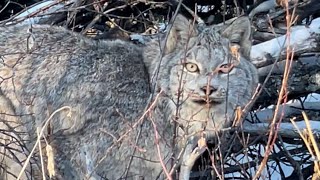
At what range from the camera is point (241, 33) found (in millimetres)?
5406

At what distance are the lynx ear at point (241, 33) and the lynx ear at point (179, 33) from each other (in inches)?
10.3

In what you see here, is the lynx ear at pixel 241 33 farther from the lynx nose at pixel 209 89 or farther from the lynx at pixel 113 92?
the lynx nose at pixel 209 89

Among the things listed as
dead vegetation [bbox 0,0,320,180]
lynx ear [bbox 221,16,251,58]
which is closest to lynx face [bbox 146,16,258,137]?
lynx ear [bbox 221,16,251,58]

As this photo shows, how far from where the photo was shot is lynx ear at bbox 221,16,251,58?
5.35 meters

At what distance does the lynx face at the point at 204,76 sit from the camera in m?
4.84

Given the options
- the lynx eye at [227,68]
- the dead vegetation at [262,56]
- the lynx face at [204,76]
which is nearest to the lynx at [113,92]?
the lynx face at [204,76]

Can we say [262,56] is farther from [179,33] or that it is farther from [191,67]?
[191,67]

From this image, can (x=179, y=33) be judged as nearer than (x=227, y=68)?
No

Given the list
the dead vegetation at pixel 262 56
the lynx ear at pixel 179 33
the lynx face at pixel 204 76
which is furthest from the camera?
the dead vegetation at pixel 262 56

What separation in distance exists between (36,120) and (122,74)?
2.18 ft

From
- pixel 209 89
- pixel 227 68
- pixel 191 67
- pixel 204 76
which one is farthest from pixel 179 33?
pixel 227 68

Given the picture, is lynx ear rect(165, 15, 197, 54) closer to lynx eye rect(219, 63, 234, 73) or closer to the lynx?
the lynx

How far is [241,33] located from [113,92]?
39.2 inches

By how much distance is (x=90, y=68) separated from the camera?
5.29 metres
